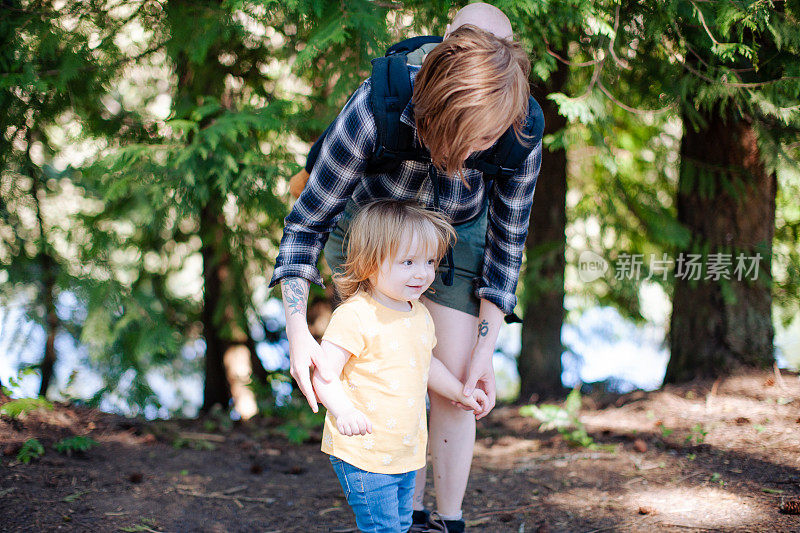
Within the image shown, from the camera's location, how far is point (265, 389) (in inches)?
183

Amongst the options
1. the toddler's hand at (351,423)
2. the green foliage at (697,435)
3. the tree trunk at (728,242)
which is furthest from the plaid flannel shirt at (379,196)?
the tree trunk at (728,242)

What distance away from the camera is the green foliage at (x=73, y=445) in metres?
2.93

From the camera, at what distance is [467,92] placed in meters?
1.59

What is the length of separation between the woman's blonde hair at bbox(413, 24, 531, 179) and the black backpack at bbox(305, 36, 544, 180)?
0.09m

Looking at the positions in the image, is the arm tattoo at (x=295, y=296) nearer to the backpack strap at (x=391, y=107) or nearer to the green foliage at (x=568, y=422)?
the backpack strap at (x=391, y=107)

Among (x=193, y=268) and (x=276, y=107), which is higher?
(x=276, y=107)

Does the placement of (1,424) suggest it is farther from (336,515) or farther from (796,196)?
(796,196)

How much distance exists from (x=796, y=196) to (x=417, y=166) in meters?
3.52

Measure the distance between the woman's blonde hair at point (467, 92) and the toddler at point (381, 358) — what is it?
28 centimetres

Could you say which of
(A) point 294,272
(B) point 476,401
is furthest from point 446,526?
(A) point 294,272

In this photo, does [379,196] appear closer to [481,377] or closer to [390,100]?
[390,100]

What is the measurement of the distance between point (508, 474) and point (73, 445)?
6.84ft

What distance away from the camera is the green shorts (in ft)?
6.98

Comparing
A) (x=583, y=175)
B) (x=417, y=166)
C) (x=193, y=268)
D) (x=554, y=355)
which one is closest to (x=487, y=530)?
(x=417, y=166)
